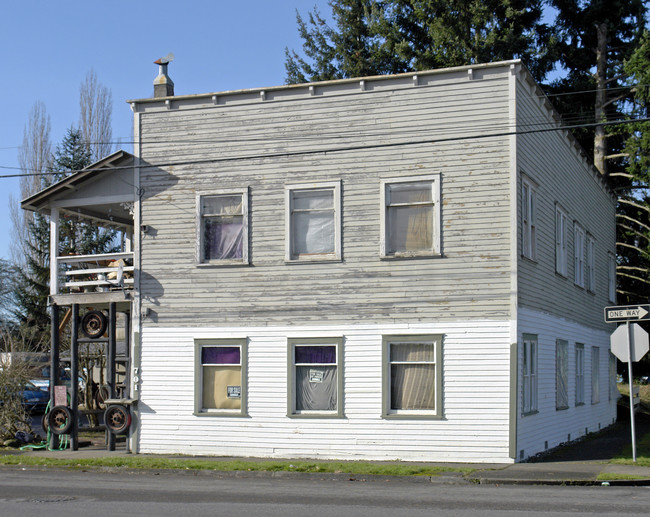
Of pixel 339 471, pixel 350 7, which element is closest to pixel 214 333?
pixel 339 471

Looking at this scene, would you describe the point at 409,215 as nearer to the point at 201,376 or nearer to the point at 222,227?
the point at 222,227

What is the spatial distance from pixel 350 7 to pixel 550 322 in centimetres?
2670

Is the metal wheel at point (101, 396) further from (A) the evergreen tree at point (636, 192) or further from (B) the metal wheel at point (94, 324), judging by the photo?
(A) the evergreen tree at point (636, 192)

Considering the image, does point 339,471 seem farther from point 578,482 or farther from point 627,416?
point 627,416

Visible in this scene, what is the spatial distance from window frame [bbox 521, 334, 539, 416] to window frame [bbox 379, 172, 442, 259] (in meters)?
2.63

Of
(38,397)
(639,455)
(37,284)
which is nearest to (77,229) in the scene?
(37,284)

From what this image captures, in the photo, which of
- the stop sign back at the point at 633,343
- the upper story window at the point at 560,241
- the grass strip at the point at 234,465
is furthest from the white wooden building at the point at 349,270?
the stop sign back at the point at 633,343

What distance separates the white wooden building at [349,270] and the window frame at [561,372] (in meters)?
0.59

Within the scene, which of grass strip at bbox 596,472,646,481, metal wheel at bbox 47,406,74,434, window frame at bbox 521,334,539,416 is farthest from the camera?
metal wheel at bbox 47,406,74,434

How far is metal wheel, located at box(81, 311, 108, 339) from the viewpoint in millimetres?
20688

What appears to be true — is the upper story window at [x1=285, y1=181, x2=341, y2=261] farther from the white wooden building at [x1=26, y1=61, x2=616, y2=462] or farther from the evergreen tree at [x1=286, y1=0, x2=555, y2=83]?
the evergreen tree at [x1=286, y1=0, x2=555, y2=83]

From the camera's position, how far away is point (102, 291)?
21500 mm

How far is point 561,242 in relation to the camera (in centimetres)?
2205

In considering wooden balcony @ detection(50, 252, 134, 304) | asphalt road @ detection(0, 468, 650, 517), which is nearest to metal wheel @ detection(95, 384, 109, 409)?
wooden balcony @ detection(50, 252, 134, 304)
